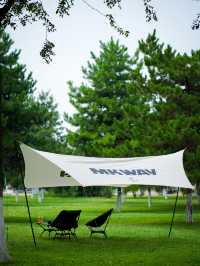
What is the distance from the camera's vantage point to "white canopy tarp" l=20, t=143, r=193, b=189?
14.8 meters

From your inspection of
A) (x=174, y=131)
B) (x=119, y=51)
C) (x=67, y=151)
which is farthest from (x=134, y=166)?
(x=67, y=151)

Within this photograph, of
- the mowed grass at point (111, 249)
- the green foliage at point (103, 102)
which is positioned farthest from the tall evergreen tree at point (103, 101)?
the mowed grass at point (111, 249)

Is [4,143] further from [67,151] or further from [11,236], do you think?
[67,151]

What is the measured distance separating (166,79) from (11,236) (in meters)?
10.7

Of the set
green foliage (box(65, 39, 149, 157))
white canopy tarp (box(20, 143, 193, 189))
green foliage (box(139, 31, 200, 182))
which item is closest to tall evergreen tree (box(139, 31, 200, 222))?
green foliage (box(139, 31, 200, 182))

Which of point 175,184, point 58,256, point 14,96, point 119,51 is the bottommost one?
point 58,256

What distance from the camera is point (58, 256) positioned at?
43.7ft

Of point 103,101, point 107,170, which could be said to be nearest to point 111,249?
point 107,170

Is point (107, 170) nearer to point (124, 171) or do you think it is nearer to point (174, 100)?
point (124, 171)

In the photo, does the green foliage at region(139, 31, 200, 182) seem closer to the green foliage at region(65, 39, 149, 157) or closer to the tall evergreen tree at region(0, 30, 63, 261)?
the tall evergreen tree at region(0, 30, 63, 261)

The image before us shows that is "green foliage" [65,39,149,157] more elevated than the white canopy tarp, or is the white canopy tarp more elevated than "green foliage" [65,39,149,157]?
"green foliage" [65,39,149,157]

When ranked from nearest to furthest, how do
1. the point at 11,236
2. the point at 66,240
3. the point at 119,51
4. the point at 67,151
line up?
the point at 66,240, the point at 11,236, the point at 119,51, the point at 67,151

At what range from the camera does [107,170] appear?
15.4m

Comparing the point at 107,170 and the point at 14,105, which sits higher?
the point at 14,105
